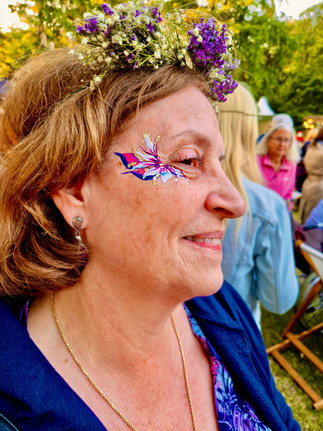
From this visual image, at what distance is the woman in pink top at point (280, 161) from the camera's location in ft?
17.5

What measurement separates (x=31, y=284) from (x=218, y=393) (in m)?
0.94

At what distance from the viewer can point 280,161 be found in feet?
17.6

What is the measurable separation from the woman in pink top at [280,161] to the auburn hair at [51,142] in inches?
169

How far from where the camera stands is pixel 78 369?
4.08ft

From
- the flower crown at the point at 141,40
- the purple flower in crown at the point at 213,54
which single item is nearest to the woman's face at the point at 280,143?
the purple flower in crown at the point at 213,54

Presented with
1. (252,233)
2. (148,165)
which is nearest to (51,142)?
(148,165)

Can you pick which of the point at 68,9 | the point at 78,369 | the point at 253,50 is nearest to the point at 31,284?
the point at 78,369

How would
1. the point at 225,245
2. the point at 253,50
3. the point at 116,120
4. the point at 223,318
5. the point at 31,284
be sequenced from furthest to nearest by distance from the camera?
the point at 253,50 < the point at 225,245 < the point at 223,318 < the point at 31,284 < the point at 116,120

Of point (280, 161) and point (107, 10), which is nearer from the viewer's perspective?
point (107, 10)

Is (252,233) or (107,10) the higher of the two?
(107,10)

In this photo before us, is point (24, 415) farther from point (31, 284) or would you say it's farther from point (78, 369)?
point (31, 284)

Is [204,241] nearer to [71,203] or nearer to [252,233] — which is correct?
[71,203]

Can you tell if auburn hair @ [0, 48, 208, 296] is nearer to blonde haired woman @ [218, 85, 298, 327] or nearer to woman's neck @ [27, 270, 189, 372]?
woman's neck @ [27, 270, 189, 372]

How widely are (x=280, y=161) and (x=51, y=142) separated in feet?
15.9
